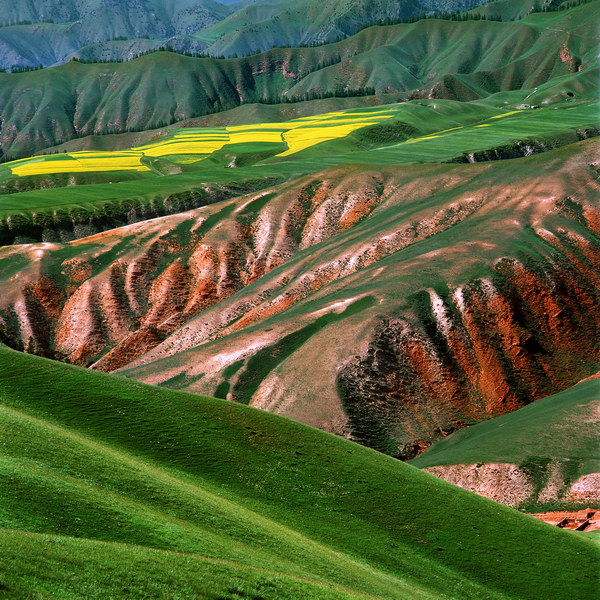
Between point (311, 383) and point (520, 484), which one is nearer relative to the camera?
point (520, 484)

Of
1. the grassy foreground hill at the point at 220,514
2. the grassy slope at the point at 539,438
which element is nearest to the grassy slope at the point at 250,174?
the grassy slope at the point at 539,438

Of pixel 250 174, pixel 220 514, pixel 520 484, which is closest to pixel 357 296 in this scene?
pixel 520 484

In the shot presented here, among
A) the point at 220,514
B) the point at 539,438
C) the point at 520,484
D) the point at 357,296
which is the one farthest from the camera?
the point at 357,296

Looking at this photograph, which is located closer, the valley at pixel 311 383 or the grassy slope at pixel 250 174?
the valley at pixel 311 383

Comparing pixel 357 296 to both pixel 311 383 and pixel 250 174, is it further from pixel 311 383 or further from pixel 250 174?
pixel 250 174

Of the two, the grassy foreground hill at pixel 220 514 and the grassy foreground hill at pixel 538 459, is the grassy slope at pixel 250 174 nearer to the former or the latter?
the grassy foreground hill at pixel 538 459

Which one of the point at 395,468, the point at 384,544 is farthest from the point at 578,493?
the point at 384,544

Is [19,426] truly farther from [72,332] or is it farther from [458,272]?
[72,332]

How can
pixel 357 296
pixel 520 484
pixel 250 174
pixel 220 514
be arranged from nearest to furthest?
pixel 220 514, pixel 520 484, pixel 357 296, pixel 250 174
